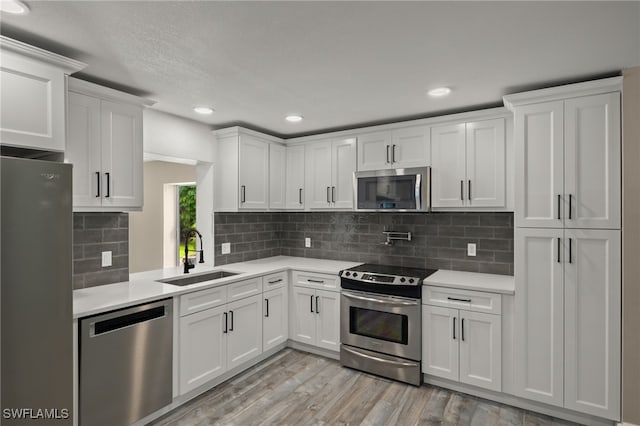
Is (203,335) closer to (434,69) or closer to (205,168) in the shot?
(205,168)

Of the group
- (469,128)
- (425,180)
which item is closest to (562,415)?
(425,180)

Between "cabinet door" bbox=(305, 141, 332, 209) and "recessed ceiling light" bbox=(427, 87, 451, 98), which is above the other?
"recessed ceiling light" bbox=(427, 87, 451, 98)

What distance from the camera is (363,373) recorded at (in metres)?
3.25

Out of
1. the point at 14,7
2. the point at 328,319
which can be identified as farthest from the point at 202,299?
the point at 14,7

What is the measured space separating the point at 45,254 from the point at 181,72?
1.34m

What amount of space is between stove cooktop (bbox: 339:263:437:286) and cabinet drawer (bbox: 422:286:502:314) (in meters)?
0.15

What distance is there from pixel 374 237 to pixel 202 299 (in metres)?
1.98

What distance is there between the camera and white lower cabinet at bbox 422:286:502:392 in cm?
273

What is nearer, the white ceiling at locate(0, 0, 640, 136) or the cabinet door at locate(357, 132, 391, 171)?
the white ceiling at locate(0, 0, 640, 136)

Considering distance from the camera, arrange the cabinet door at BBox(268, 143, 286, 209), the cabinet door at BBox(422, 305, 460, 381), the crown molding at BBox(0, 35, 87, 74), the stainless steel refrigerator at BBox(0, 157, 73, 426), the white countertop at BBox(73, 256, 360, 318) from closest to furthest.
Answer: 1. the stainless steel refrigerator at BBox(0, 157, 73, 426)
2. the crown molding at BBox(0, 35, 87, 74)
3. the white countertop at BBox(73, 256, 360, 318)
4. the cabinet door at BBox(422, 305, 460, 381)
5. the cabinet door at BBox(268, 143, 286, 209)

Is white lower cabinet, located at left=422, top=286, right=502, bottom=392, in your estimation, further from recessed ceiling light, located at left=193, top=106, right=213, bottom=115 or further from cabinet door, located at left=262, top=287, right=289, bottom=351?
recessed ceiling light, located at left=193, top=106, right=213, bottom=115

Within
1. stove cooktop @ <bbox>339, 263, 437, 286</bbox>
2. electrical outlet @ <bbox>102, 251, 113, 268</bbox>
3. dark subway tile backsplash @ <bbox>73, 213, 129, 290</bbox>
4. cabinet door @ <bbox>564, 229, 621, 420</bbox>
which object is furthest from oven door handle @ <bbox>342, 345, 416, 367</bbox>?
electrical outlet @ <bbox>102, 251, 113, 268</bbox>

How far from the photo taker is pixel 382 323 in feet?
10.4

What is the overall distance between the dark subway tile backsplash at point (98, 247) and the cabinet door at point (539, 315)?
124 inches
